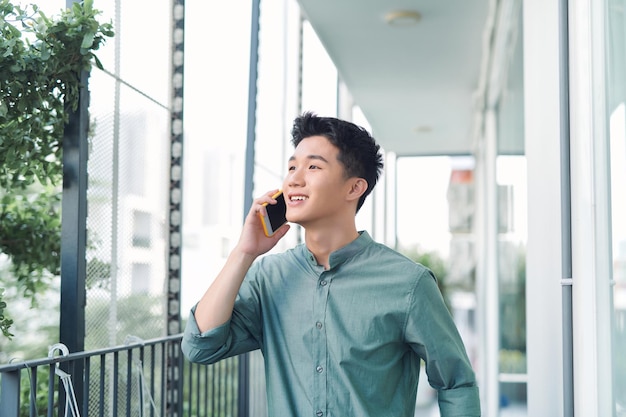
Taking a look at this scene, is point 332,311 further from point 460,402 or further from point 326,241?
point 460,402

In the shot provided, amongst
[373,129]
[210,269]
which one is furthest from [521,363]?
[373,129]

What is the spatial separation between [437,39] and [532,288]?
3390mm

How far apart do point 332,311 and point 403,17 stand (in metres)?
3.40

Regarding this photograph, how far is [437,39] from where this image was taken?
514 centimetres

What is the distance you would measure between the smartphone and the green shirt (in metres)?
0.09

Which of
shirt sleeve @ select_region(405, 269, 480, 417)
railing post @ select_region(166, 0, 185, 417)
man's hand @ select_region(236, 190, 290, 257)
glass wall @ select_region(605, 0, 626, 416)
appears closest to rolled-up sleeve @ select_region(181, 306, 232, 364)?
man's hand @ select_region(236, 190, 290, 257)

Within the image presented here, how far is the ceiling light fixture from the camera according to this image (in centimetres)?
450

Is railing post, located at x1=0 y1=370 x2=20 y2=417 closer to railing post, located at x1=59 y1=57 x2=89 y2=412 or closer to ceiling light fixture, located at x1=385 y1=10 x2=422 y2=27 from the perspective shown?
railing post, located at x1=59 y1=57 x2=89 y2=412

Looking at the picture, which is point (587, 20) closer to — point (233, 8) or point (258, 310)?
point (258, 310)

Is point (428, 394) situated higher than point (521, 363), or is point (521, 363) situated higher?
point (521, 363)

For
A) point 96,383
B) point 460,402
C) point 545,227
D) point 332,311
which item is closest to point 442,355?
point 460,402

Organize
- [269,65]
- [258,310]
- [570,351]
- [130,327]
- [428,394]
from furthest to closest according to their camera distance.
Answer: [428,394] < [269,65] < [130,327] < [570,351] < [258,310]

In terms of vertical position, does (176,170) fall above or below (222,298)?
above

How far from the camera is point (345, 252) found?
5.08 ft
